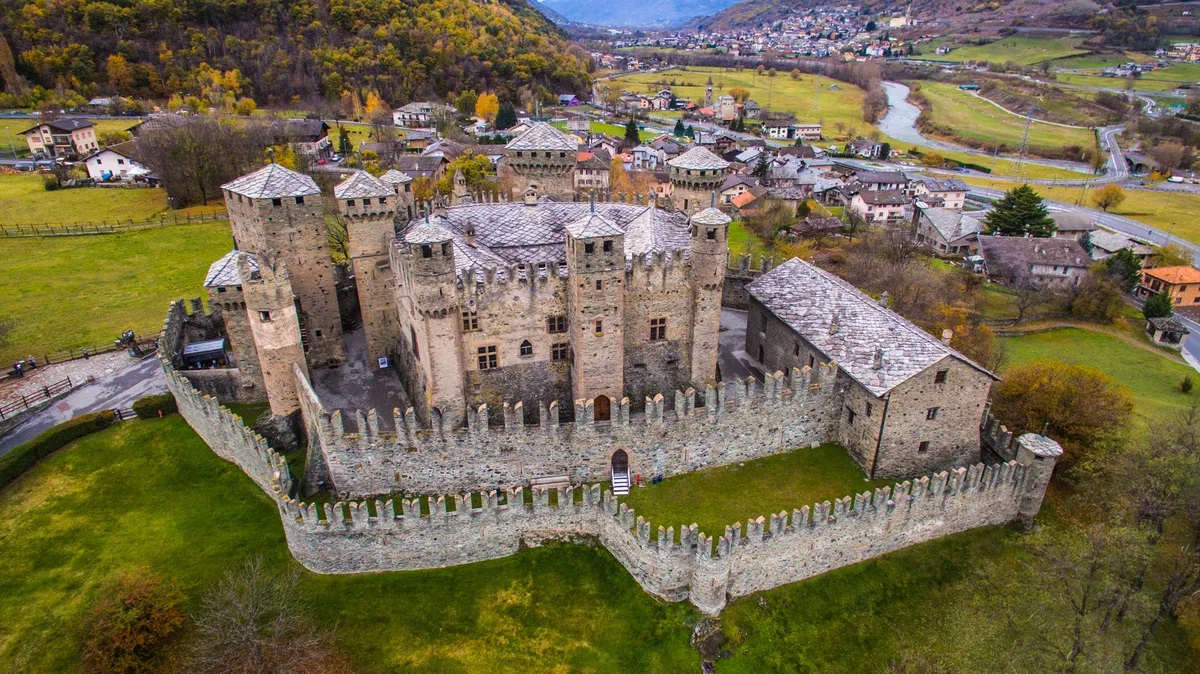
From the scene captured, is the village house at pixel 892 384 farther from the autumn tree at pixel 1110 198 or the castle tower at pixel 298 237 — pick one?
the autumn tree at pixel 1110 198

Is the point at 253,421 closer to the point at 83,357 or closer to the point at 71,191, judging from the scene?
the point at 83,357

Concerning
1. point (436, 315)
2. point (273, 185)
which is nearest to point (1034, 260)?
point (436, 315)

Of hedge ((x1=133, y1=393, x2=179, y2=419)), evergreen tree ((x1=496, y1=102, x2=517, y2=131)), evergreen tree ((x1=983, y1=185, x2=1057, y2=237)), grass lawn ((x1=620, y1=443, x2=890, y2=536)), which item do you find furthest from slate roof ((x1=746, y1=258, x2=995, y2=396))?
evergreen tree ((x1=496, y1=102, x2=517, y2=131))

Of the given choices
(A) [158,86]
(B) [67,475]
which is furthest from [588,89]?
(B) [67,475]

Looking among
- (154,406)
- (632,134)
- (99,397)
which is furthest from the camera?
(632,134)

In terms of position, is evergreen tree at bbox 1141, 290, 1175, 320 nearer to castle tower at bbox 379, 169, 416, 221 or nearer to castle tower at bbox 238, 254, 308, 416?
castle tower at bbox 379, 169, 416, 221

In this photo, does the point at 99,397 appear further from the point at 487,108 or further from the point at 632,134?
the point at 632,134

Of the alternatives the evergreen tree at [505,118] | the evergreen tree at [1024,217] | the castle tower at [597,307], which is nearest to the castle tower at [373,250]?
the castle tower at [597,307]
